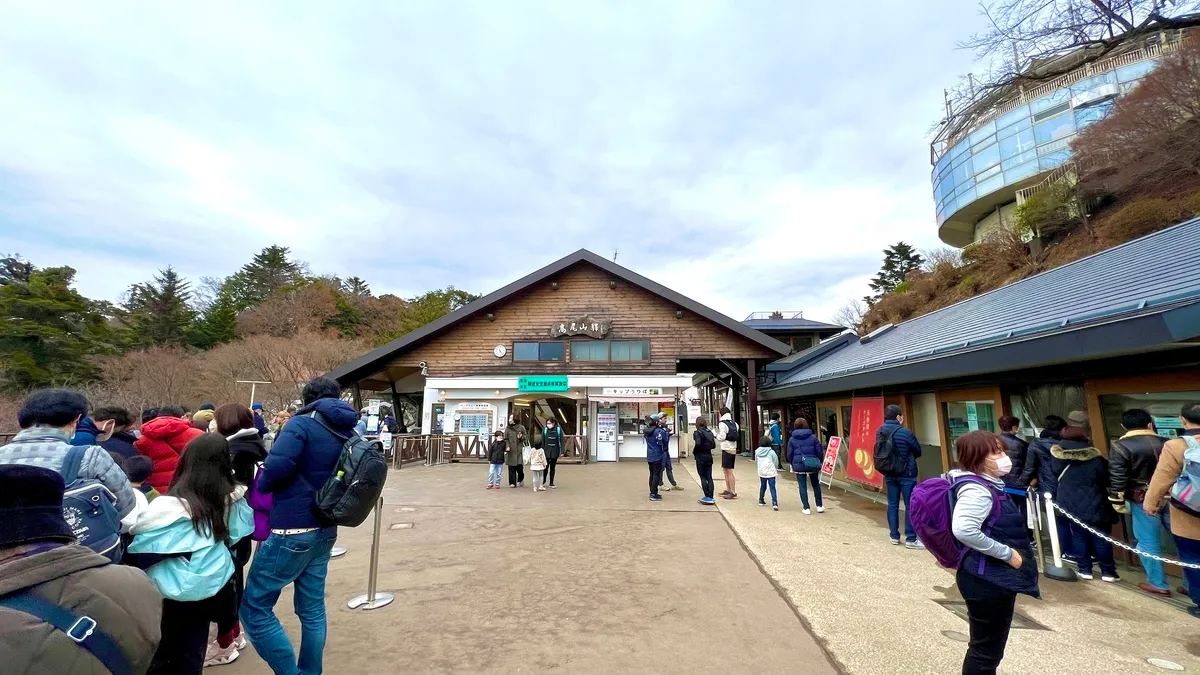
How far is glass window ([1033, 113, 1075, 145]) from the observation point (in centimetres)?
2923

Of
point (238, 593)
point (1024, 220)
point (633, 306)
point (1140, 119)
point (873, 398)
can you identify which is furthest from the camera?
point (1024, 220)

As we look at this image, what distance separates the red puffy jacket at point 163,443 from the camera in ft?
12.1

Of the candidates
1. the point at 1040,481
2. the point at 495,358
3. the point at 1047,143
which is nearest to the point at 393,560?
the point at 1040,481

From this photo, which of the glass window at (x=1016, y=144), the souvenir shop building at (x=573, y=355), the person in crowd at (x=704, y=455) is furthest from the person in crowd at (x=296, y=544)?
the glass window at (x=1016, y=144)

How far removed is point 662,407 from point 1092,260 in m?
10.7

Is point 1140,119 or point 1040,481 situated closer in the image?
point 1040,481

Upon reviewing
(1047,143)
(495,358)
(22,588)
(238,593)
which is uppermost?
(1047,143)

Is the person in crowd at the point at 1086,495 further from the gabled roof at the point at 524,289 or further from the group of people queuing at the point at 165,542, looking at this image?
the gabled roof at the point at 524,289

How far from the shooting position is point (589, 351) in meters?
17.1

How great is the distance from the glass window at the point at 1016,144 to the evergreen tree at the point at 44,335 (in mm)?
53566

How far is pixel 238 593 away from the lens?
3.06m

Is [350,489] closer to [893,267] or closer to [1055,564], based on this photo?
[1055,564]

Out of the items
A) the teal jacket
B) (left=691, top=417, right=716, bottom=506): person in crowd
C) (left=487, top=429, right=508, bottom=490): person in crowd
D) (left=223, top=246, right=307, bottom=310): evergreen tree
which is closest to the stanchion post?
(left=691, top=417, right=716, bottom=506): person in crowd

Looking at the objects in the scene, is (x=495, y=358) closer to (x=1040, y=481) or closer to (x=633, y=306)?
(x=633, y=306)
